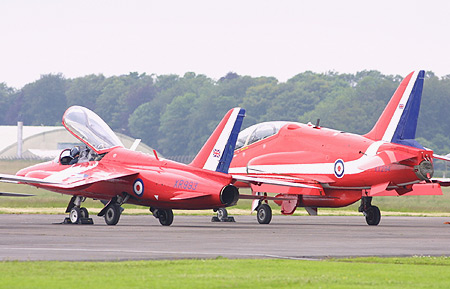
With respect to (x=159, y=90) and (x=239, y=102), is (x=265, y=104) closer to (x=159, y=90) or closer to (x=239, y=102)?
(x=239, y=102)

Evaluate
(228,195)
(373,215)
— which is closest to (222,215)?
(373,215)

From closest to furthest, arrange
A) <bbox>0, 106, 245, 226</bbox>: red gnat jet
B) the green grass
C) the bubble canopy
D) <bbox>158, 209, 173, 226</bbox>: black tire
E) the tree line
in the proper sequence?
the green grass, <bbox>0, 106, 245, 226</bbox>: red gnat jet, <bbox>158, 209, 173, 226</bbox>: black tire, the bubble canopy, the tree line

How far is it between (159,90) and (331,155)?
491ft

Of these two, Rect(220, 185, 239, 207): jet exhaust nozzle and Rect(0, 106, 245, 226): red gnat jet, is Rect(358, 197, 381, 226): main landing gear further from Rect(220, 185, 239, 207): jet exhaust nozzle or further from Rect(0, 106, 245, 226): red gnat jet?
Rect(220, 185, 239, 207): jet exhaust nozzle

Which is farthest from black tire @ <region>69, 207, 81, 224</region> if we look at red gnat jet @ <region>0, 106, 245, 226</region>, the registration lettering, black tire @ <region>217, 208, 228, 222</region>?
black tire @ <region>217, 208, 228, 222</region>

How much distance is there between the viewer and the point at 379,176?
31.9 metres

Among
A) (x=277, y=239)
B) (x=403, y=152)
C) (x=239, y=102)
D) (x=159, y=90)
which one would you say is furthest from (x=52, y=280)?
(x=159, y=90)

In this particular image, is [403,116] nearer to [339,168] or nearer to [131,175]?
[339,168]

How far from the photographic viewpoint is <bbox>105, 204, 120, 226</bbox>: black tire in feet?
97.8

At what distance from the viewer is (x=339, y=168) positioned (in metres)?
33.0

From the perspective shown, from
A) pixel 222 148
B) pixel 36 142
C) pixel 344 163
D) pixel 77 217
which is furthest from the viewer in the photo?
pixel 36 142

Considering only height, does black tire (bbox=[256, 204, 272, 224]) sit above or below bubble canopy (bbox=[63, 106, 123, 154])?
below

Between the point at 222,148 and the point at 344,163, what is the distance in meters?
5.22

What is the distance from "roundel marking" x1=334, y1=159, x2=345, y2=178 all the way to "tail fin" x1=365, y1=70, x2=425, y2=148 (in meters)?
1.77
